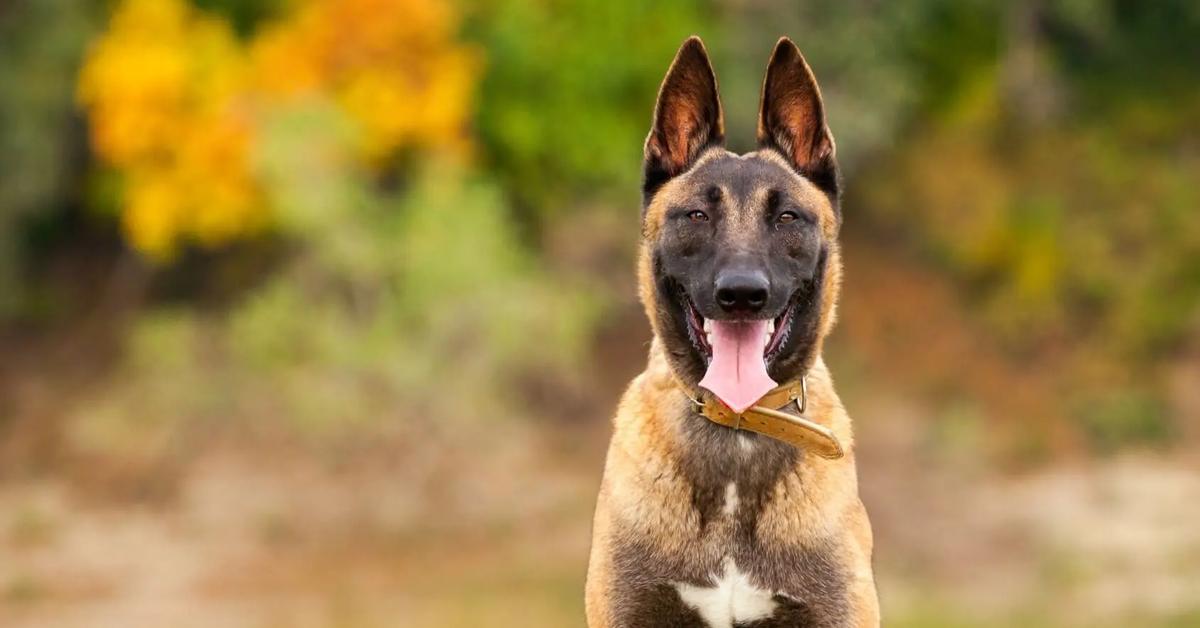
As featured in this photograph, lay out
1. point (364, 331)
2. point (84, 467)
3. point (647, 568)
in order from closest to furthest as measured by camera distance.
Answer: point (647, 568) < point (364, 331) < point (84, 467)

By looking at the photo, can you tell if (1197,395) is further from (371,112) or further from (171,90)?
(171,90)

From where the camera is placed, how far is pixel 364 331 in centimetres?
2788

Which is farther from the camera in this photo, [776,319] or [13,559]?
[13,559]

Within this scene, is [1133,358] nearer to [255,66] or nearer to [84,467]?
[255,66]

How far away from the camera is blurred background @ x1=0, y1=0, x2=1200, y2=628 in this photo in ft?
90.9

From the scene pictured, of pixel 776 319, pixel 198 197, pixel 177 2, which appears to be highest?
pixel 177 2

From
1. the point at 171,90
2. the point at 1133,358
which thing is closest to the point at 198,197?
the point at 171,90

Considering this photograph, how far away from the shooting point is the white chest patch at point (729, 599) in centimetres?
654

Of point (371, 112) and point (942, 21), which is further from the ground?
point (942, 21)

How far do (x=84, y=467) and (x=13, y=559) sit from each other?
1.73 meters

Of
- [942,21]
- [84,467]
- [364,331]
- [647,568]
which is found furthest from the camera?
[942,21]

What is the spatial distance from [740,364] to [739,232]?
44cm

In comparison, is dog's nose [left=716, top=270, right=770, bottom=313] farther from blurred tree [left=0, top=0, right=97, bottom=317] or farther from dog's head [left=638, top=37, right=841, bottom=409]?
blurred tree [left=0, top=0, right=97, bottom=317]

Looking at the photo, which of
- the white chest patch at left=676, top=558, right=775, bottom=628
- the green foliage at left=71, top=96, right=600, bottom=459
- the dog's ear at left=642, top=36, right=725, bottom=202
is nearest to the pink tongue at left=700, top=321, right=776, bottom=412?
the white chest patch at left=676, top=558, right=775, bottom=628
